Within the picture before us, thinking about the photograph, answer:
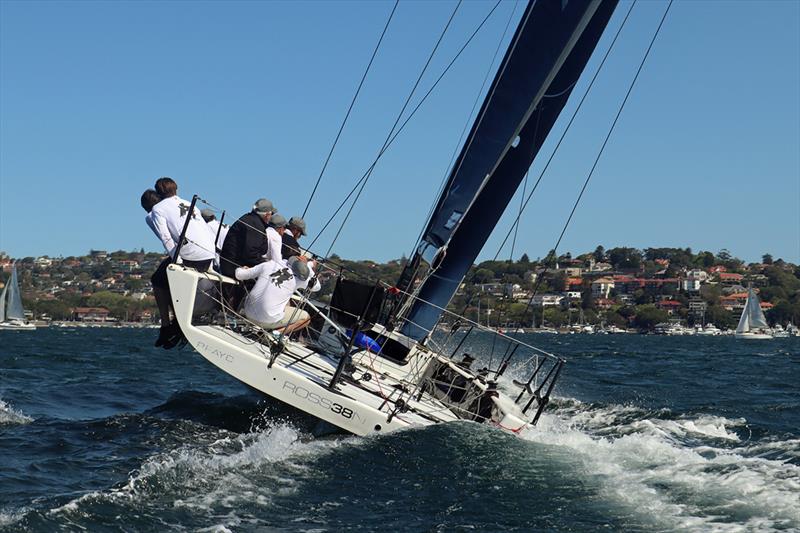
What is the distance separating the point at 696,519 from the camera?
7309 millimetres

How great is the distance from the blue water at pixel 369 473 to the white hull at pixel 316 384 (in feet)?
0.80

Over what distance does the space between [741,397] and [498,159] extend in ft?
29.0

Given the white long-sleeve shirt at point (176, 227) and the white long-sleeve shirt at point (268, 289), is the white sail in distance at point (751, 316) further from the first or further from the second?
the white long-sleeve shirt at point (176, 227)

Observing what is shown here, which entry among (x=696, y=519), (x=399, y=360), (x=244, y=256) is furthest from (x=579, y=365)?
(x=696, y=519)

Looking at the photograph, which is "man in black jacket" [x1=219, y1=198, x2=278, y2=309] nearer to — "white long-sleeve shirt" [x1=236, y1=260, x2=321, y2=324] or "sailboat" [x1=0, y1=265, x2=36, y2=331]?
"white long-sleeve shirt" [x1=236, y1=260, x2=321, y2=324]

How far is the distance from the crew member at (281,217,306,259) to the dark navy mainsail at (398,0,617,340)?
1.64 meters

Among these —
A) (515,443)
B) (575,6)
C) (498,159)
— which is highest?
(575,6)

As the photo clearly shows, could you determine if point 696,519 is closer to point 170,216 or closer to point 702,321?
point 170,216

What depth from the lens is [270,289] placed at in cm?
1087

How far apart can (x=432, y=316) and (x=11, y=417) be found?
203 inches

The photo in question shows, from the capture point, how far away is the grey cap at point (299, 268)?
34.8 feet

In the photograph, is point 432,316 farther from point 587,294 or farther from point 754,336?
point 587,294

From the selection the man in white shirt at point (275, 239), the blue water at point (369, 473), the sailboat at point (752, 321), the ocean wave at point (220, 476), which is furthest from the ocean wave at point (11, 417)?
the sailboat at point (752, 321)

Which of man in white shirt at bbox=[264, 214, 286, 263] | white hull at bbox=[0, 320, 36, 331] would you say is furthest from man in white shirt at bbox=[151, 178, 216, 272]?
white hull at bbox=[0, 320, 36, 331]
